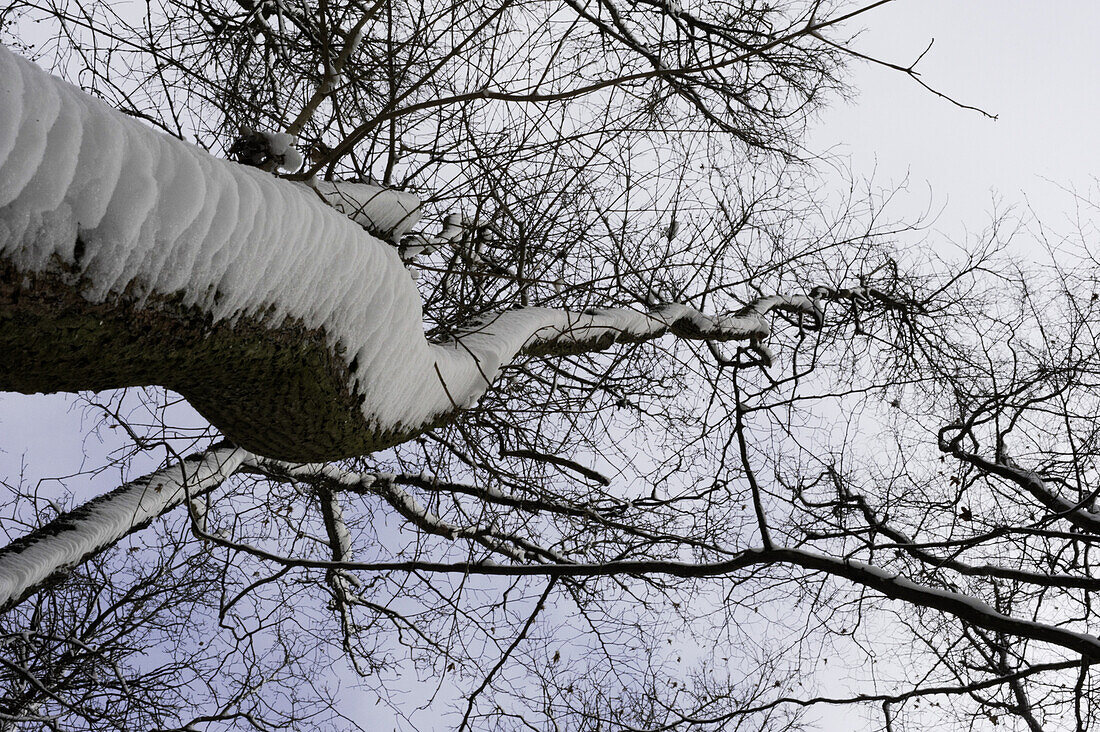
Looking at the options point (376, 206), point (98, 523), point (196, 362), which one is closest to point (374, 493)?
point (98, 523)

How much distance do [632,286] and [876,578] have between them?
214 centimetres

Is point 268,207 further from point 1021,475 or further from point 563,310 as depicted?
point 1021,475

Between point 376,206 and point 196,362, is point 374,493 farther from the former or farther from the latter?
point 196,362

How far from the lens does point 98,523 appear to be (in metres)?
3.25

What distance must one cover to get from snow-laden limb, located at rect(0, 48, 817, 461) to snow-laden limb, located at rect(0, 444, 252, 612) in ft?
3.76

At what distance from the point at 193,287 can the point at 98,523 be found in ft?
8.94

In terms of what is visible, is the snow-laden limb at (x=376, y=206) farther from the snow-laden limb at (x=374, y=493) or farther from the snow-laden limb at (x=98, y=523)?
the snow-laden limb at (x=374, y=493)

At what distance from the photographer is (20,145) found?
0.90 m

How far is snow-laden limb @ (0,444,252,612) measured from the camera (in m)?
2.95

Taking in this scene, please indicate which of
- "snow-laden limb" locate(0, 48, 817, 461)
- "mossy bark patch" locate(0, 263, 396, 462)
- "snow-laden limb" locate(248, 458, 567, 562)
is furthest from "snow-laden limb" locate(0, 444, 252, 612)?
"snow-laden limb" locate(0, 48, 817, 461)

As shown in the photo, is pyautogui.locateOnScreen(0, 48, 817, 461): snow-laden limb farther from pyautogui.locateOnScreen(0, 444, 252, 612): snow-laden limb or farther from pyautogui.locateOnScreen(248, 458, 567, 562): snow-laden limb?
pyautogui.locateOnScreen(248, 458, 567, 562): snow-laden limb

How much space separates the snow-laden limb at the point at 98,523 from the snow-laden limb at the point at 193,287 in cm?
114

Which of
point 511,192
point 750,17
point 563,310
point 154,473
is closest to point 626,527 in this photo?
point 563,310

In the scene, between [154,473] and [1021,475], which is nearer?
[154,473]
